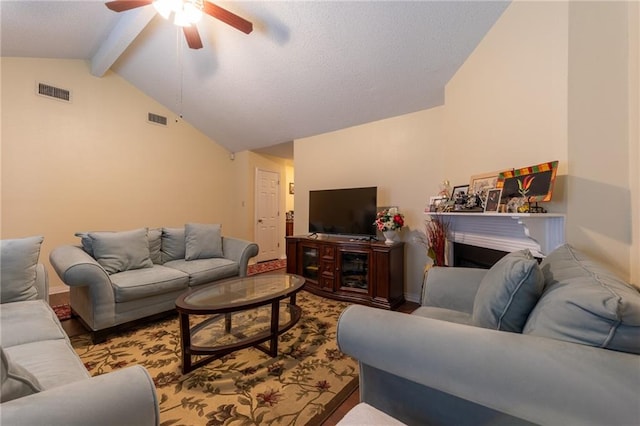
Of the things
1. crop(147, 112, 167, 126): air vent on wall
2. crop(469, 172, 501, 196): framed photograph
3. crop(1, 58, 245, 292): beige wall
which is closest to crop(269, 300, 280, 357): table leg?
crop(469, 172, 501, 196): framed photograph

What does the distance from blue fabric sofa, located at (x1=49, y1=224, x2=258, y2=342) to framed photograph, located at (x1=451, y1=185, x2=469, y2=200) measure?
238 cm

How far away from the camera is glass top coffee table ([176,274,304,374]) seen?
1718 mm

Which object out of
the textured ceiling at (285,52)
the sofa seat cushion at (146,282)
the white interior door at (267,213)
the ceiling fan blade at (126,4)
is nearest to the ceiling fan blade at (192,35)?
the ceiling fan blade at (126,4)

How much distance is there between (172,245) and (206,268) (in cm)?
69

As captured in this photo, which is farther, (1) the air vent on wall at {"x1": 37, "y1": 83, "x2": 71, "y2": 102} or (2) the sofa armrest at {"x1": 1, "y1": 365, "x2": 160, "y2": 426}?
(1) the air vent on wall at {"x1": 37, "y1": 83, "x2": 71, "y2": 102}

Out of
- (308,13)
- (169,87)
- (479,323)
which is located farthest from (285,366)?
(169,87)

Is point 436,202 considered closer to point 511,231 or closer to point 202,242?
point 511,231

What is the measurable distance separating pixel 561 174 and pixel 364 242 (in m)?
2.01

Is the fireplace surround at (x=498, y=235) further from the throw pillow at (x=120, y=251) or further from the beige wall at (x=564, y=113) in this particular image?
the throw pillow at (x=120, y=251)

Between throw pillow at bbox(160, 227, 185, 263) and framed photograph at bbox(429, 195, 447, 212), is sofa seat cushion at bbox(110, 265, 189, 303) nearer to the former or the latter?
throw pillow at bbox(160, 227, 185, 263)

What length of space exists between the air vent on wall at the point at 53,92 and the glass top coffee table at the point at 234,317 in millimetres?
3535

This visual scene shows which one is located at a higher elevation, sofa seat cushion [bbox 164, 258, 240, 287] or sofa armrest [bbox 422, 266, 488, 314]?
sofa armrest [bbox 422, 266, 488, 314]

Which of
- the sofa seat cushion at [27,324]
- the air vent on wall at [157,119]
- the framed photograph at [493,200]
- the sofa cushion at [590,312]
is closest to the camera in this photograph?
the sofa cushion at [590,312]

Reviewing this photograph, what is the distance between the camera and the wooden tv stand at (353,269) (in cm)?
298
